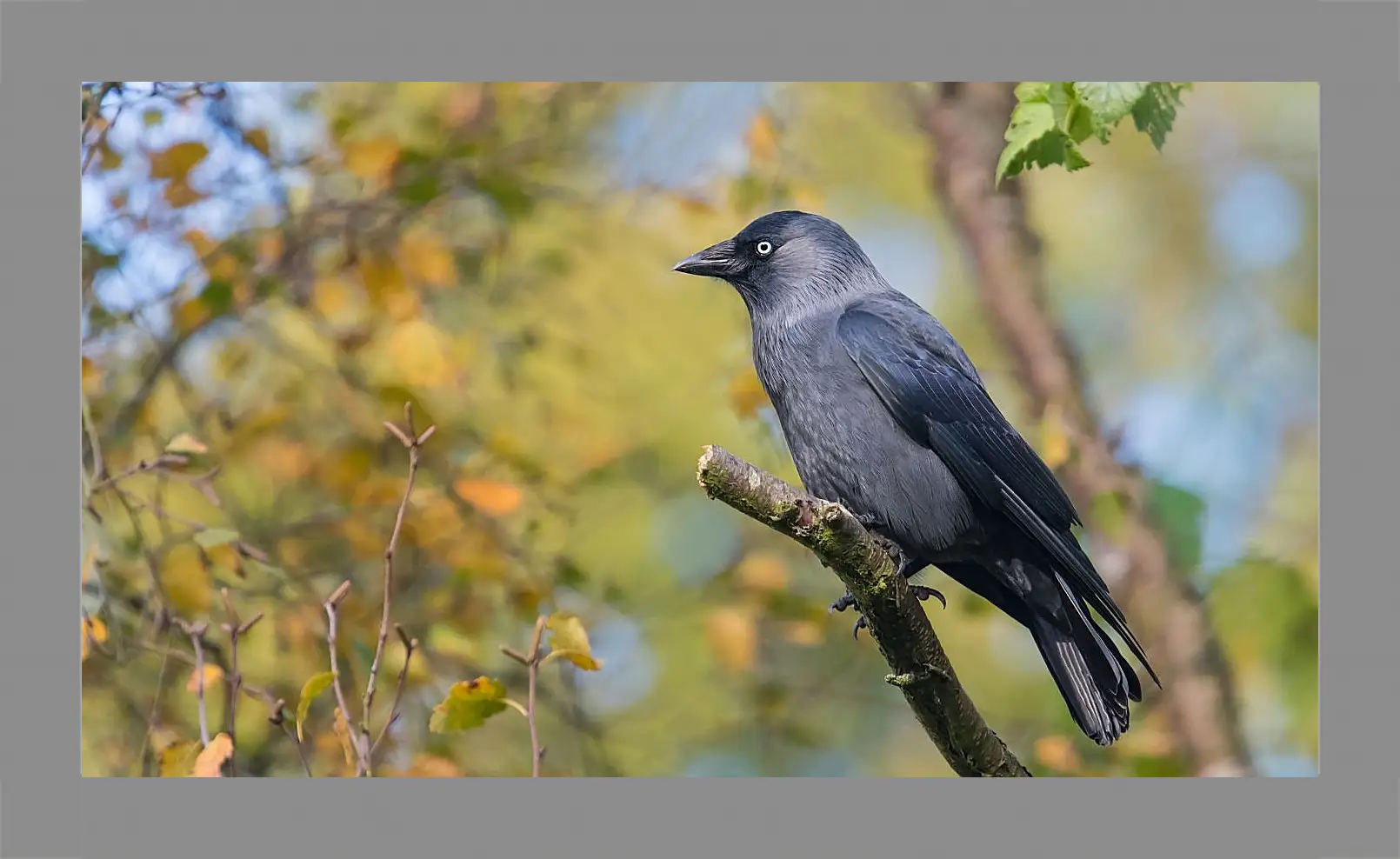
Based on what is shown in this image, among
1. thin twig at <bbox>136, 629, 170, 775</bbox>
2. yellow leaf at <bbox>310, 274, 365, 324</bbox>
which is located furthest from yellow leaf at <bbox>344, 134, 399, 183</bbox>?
thin twig at <bbox>136, 629, 170, 775</bbox>

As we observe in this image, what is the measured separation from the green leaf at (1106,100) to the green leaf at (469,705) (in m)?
2.11

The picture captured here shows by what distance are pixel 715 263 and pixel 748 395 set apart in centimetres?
89

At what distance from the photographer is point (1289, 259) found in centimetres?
437

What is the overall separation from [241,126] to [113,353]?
0.95m

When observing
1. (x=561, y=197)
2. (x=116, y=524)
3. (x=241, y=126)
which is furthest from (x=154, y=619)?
(x=561, y=197)

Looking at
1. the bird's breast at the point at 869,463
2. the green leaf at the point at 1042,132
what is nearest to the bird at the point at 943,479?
the bird's breast at the point at 869,463

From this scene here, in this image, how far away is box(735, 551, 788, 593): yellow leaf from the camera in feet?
17.6

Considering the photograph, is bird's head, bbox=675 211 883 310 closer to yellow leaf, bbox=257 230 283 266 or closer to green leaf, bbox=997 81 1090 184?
green leaf, bbox=997 81 1090 184

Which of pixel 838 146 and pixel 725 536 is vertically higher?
pixel 838 146

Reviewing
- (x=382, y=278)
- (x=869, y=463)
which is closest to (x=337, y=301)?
(x=382, y=278)

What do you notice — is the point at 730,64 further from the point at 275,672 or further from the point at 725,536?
the point at 275,672

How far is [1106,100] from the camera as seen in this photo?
11.3 ft

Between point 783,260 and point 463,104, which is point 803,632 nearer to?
point 783,260

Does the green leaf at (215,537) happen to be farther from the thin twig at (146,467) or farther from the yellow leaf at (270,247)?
the yellow leaf at (270,247)
